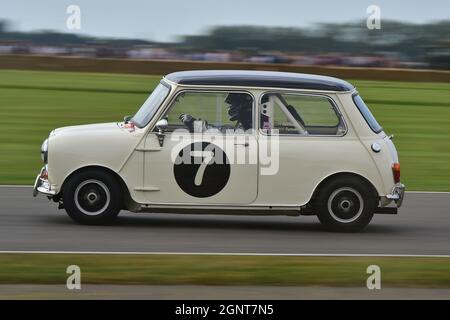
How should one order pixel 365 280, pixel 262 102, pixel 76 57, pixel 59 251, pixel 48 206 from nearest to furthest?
pixel 365 280, pixel 59 251, pixel 262 102, pixel 48 206, pixel 76 57

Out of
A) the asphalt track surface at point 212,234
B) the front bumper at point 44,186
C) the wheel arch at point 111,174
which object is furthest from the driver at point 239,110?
the front bumper at point 44,186

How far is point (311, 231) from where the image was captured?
11.3 metres

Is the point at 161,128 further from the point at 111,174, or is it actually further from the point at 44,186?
the point at 44,186

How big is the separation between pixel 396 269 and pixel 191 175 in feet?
8.62

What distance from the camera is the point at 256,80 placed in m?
11.1

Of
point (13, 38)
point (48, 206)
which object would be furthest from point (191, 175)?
point (13, 38)

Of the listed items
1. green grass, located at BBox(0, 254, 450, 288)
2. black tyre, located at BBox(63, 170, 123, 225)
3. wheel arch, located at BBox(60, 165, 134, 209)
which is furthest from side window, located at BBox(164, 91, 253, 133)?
green grass, located at BBox(0, 254, 450, 288)

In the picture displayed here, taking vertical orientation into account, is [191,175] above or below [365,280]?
above

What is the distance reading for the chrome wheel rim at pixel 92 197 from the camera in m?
10.8

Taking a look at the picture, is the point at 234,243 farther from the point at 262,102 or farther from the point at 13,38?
the point at 13,38

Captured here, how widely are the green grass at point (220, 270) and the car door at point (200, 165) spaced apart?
1531 millimetres

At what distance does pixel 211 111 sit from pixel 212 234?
1.33 m

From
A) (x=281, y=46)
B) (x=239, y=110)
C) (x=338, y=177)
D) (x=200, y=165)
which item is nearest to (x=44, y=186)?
(x=200, y=165)

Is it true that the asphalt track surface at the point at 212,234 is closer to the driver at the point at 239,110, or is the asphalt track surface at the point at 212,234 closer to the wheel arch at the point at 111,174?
the wheel arch at the point at 111,174
